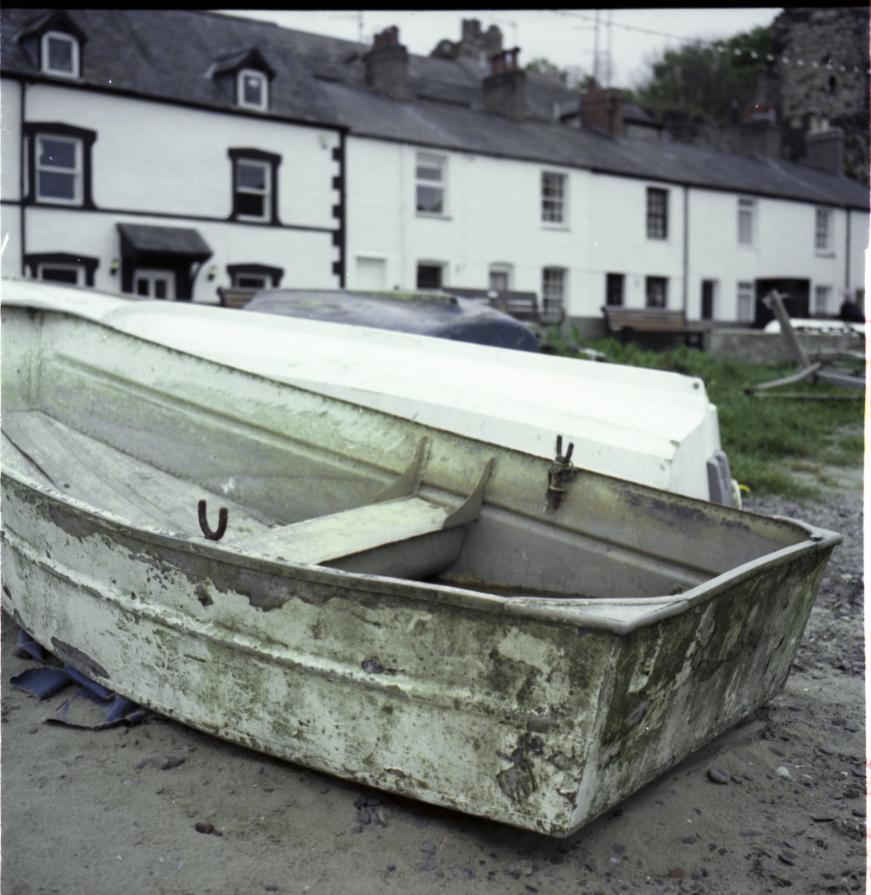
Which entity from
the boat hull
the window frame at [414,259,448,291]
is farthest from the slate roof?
the boat hull

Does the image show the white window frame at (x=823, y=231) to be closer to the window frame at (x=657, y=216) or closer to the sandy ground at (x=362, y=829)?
the window frame at (x=657, y=216)

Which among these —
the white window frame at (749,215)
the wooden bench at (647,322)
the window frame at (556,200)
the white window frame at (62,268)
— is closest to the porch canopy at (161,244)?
the white window frame at (62,268)

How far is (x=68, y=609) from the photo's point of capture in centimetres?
357

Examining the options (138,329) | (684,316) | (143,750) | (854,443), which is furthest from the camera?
(684,316)

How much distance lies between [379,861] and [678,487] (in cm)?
230

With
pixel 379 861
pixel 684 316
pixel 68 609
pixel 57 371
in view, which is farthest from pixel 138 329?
pixel 684 316

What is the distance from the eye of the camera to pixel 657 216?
28.6 metres

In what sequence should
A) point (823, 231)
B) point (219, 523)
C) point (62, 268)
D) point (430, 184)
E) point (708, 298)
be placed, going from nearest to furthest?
point (219, 523) → point (62, 268) → point (430, 184) → point (708, 298) → point (823, 231)

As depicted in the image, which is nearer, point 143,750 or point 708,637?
point 708,637

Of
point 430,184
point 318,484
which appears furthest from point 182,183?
point 318,484

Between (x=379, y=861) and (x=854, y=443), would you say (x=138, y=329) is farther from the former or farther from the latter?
(x=854, y=443)

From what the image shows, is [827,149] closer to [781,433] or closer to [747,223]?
[747,223]

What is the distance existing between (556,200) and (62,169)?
12812 millimetres

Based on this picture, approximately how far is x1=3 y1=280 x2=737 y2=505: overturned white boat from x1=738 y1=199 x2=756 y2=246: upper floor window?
27.7m
